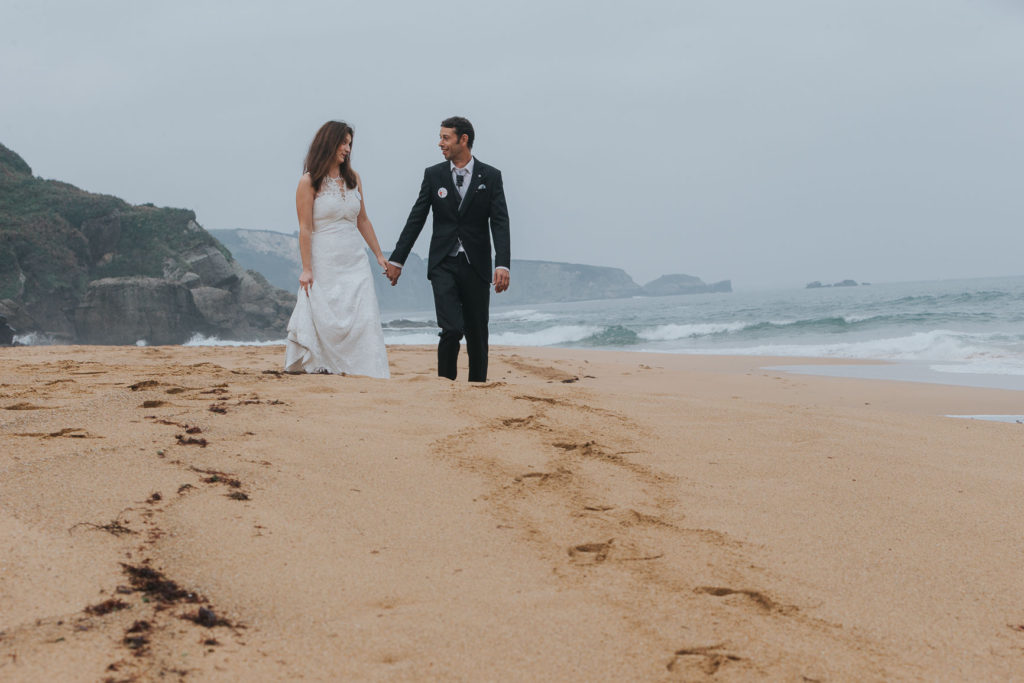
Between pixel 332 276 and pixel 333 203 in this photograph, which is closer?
pixel 333 203

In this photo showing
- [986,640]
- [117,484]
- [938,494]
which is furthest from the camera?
[938,494]

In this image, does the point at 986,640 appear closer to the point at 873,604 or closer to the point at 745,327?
the point at 873,604

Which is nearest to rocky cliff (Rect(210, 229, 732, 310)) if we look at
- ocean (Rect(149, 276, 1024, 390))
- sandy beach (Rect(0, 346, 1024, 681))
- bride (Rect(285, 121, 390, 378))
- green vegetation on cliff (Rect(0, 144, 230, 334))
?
green vegetation on cliff (Rect(0, 144, 230, 334))

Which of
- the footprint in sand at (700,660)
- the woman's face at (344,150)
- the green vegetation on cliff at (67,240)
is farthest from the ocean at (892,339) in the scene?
the green vegetation on cliff at (67,240)

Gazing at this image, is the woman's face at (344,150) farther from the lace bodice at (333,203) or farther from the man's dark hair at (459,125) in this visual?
the man's dark hair at (459,125)

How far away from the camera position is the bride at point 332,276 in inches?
203

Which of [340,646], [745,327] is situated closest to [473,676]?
[340,646]

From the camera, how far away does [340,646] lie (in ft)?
4.57

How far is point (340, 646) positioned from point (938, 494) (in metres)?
2.09

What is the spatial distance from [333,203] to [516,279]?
5517 inches

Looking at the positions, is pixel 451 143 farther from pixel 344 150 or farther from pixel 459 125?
pixel 344 150

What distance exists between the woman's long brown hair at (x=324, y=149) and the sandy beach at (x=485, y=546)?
7.76ft

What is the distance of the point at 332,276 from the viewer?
5332mm

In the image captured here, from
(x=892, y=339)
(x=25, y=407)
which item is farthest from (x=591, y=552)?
(x=892, y=339)
